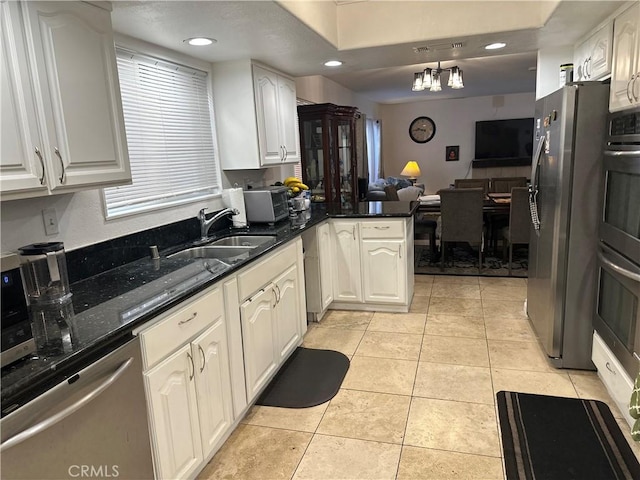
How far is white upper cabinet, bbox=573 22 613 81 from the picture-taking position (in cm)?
255

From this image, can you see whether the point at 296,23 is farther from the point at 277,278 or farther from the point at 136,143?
the point at 277,278

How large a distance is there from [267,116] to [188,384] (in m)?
2.29

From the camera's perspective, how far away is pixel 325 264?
383 centimetres

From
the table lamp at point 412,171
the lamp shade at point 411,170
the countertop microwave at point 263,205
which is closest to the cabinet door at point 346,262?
the countertop microwave at point 263,205

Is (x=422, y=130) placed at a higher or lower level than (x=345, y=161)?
higher

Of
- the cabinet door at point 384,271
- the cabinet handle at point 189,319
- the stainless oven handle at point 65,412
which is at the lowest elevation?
the cabinet door at point 384,271

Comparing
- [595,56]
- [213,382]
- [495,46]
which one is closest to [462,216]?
[495,46]

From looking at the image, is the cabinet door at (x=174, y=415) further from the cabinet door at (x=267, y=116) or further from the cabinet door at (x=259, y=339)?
the cabinet door at (x=267, y=116)

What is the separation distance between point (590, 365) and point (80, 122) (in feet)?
10.1

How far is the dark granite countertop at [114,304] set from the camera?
3.99 feet

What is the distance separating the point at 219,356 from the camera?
2.11 meters

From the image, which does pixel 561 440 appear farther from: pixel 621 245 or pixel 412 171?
pixel 412 171

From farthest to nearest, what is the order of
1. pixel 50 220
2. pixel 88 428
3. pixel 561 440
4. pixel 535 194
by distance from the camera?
pixel 535 194
pixel 561 440
pixel 50 220
pixel 88 428

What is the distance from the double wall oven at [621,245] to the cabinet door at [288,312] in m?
1.83
